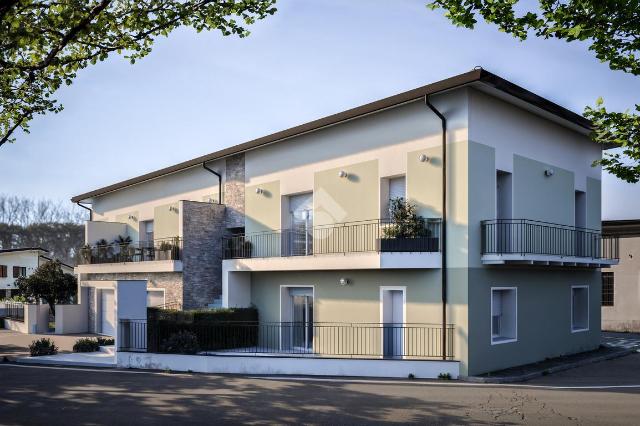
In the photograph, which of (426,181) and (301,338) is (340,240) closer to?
(426,181)

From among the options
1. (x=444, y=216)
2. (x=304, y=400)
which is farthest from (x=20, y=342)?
(x=444, y=216)

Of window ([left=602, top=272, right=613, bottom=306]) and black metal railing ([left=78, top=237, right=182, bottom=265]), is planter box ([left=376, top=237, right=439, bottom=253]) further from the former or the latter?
window ([left=602, top=272, right=613, bottom=306])

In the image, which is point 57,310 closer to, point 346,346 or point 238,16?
point 346,346

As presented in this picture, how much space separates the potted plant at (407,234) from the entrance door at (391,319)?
1577 millimetres

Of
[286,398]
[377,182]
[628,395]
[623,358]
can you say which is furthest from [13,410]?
[623,358]

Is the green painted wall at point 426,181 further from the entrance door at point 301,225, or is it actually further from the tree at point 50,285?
the tree at point 50,285

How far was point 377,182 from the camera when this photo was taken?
55.2 ft

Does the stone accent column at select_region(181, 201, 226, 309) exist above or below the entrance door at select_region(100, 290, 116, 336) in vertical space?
above

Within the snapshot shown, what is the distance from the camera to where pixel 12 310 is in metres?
32.5

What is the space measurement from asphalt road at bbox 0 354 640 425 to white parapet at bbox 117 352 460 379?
1.95 feet

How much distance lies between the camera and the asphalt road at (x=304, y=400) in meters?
10.4

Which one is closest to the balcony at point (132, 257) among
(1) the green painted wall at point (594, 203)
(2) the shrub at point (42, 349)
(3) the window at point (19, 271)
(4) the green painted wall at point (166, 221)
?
(4) the green painted wall at point (166, 221)

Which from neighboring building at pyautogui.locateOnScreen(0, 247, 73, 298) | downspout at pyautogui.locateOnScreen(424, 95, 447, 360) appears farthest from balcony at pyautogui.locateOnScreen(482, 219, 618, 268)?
neighboring building at pyautogui.locateOnScreen(0, 247, 73, 298)

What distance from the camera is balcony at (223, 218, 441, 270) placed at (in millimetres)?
15242
